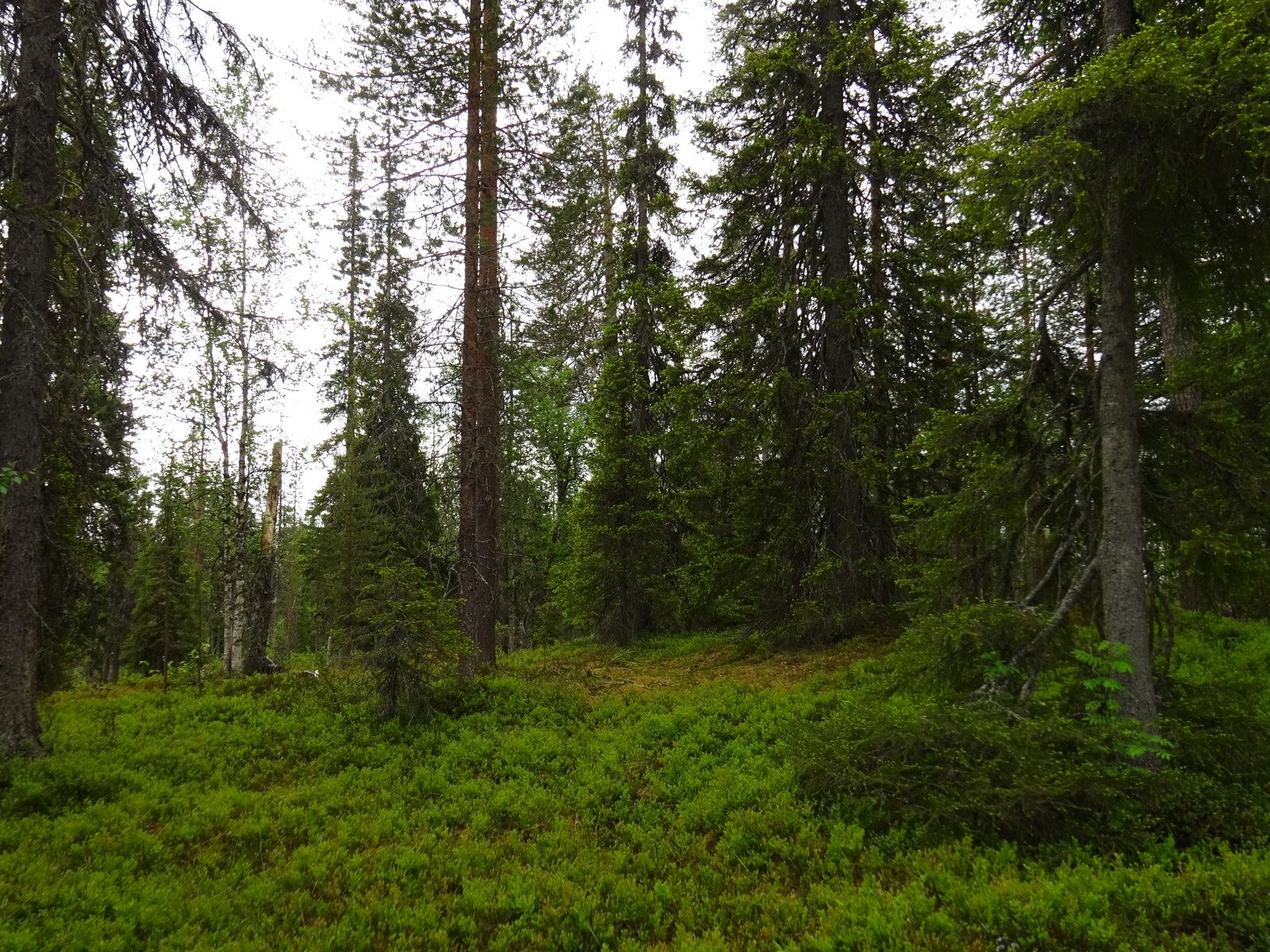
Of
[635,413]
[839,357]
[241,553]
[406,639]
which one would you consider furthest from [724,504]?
[241,553]

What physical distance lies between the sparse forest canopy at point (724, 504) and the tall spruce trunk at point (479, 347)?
0.27 feet

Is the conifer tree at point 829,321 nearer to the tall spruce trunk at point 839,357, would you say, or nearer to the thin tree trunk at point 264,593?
the tall spruce trunk at point 839,357

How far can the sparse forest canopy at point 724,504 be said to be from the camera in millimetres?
5438

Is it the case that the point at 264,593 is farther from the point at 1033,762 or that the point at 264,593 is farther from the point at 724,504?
the point at 1033,762

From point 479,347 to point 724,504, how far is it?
573 cm

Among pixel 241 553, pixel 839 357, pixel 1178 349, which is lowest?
pixel 241 553

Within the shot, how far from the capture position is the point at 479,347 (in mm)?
12273

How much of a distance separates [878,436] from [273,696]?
12.0 metres

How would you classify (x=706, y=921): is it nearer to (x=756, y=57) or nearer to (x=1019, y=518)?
(x=1019, y=518)

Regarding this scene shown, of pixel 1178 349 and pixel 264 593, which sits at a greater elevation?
pixel 1178 349

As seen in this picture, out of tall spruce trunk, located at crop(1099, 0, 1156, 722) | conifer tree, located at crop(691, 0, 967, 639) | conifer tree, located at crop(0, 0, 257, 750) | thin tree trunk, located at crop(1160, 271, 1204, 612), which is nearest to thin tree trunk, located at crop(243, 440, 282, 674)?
conifer tree, located at crop(0, 0, 257, 750)

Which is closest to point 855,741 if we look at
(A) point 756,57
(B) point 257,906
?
(B) point 257,906

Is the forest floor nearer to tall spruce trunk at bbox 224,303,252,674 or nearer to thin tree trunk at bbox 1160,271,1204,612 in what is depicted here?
thin tree trunk at bbox 1160,271,1204,612

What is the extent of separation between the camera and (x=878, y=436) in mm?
12719
